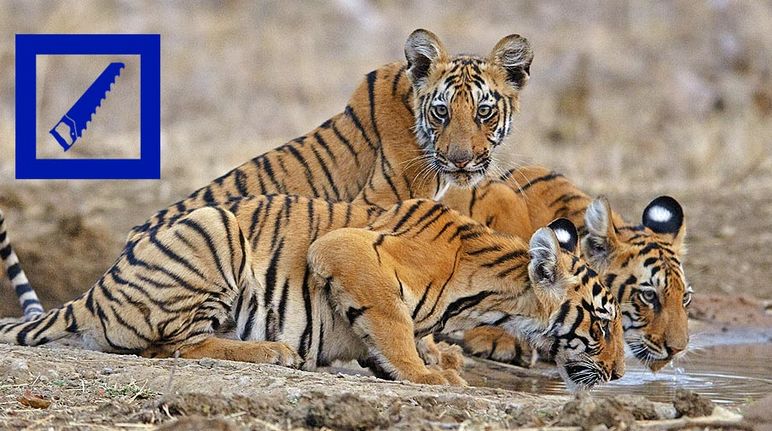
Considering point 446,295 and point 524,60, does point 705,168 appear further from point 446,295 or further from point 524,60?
point 446,295

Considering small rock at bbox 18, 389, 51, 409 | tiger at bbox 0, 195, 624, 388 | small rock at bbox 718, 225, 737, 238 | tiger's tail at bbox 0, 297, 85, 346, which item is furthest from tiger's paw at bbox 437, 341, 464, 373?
small rock at bbox 718, 225, 737, 238

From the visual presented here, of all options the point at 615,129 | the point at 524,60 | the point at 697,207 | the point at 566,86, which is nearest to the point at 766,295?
the point at 697,207

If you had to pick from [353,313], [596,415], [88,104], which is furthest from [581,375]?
[88,104]

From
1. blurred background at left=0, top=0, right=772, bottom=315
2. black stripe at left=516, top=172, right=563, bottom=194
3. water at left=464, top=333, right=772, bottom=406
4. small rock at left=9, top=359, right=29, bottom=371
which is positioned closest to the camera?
small rock at left=9, top=359, right=29, bottom=371

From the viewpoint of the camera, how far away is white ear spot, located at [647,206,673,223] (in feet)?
21.3

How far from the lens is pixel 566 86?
16406 millimetres

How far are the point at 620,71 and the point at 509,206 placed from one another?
10434 millimetres

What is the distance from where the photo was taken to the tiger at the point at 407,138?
6375 millimetres

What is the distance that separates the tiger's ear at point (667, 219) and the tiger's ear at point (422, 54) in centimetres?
132

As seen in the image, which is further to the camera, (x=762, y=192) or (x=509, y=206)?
(x=762, y=192)

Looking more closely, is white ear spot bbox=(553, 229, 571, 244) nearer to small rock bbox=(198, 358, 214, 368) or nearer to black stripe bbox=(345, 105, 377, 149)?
black stripe bbox=(345, 105, 377, 149)

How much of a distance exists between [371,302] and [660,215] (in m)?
1.83

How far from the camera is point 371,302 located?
5.47 meters

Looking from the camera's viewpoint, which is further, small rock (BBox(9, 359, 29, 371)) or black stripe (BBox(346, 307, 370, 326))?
black stripe (BBox(346, 307, 370, 326))
